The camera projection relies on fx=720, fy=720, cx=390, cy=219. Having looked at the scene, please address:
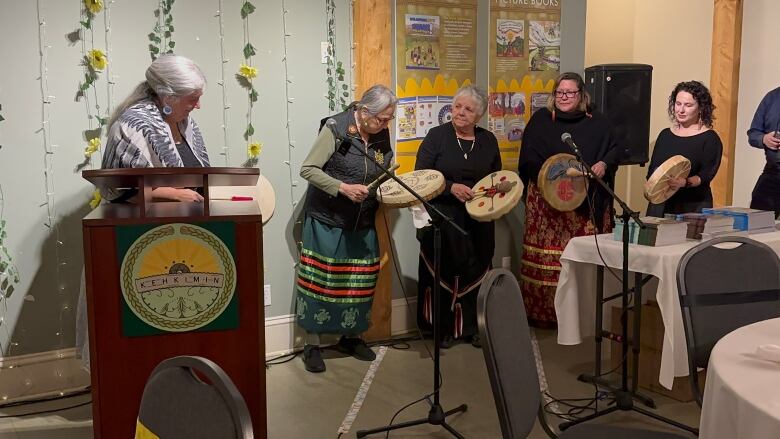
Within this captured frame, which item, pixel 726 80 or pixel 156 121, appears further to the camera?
pixel 726 80

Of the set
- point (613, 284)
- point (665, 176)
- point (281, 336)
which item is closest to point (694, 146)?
point (665, 176)

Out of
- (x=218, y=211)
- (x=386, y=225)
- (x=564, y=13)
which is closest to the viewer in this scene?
(x=218, y=211)

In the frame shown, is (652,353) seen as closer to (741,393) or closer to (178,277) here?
(741,393)

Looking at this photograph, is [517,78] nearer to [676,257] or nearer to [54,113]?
[676,257]

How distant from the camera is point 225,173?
6.70ft

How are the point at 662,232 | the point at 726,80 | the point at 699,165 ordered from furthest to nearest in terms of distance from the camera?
1. the point at 726,80
2. the point at 699,165
3. the point at 662,232

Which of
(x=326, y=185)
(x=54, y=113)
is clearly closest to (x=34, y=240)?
(x=54, y=113)

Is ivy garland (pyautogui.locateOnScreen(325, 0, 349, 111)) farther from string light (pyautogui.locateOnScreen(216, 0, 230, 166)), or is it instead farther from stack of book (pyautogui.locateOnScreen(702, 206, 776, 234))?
stack of book (pyautogui.locateOnScreen(702, 206, 776, 234))

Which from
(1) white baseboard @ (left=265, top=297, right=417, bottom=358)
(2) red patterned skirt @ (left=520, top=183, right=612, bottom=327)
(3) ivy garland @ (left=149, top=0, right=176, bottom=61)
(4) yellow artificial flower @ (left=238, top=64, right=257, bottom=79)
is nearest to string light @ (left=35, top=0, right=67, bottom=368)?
(3) ivy garland @ (left=149, top=0, right=176, bottom=61)

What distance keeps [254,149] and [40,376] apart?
1536mm

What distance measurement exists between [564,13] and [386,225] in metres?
2.01

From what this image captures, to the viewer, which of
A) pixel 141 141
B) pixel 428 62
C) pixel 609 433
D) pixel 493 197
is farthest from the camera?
pixel 428 62

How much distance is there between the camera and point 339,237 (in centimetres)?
383

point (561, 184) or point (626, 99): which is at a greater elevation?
point (626, 99)
